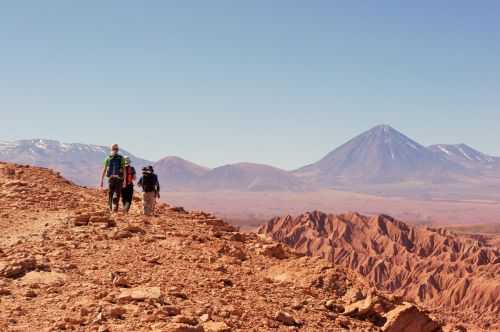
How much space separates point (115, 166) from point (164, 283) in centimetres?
623

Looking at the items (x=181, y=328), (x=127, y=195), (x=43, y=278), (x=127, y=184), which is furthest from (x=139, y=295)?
(x=127, y=195)

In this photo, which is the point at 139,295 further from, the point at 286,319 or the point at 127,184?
the point at 127,184

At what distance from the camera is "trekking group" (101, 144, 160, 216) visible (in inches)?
547

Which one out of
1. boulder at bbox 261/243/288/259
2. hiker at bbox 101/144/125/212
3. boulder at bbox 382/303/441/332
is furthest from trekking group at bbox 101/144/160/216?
boulder at bbox 382/303/441/332

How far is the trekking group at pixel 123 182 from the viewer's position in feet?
45.5

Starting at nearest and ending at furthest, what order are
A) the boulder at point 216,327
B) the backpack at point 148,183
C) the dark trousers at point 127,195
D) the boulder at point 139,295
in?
the boulder at point 216,327 < the boulder at point 139,295 < the backpack at point 148,183 < the dark trousers at point 127,195

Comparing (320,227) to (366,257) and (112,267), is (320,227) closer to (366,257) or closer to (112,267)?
(366,257)

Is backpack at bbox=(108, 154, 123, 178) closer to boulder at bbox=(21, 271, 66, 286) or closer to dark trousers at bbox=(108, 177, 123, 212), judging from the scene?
dark trousers at bbox=(108, 177, 123, 212)

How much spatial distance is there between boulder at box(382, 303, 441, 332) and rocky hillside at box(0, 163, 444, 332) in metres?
0.02

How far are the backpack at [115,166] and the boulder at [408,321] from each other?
7464mm

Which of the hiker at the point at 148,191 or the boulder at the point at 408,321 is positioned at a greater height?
the hiker at the point at 148,191

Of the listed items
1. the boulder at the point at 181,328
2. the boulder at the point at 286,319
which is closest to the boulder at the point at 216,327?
the boulder at the point at 181,328

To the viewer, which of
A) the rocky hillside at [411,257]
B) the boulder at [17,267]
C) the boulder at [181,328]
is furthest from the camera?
the rocky hillside at [411,257]

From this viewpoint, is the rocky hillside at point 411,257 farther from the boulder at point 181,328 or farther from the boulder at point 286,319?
the boulder at point 181,328
